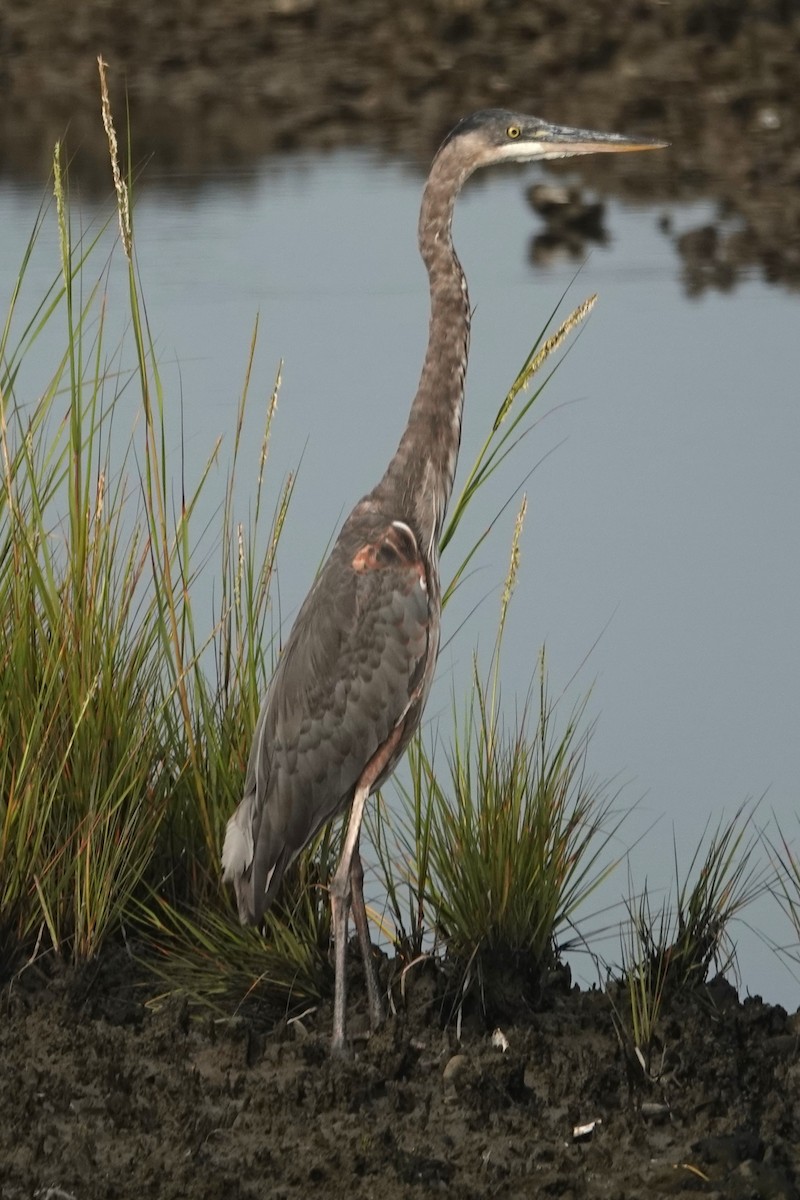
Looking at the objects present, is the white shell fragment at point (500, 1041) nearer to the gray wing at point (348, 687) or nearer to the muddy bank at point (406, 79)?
the gray wing at point (348, 687)

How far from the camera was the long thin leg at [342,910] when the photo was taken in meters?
3.91

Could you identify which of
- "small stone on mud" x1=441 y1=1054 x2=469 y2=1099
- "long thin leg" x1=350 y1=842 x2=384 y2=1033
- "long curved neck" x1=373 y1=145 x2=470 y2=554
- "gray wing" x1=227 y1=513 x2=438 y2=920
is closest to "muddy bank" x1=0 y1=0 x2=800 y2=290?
"long curved neck" x1=373 y1=145 x2=470 y2=554

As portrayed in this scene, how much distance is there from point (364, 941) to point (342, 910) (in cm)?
16

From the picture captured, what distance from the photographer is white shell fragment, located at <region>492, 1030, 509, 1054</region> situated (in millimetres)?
3943

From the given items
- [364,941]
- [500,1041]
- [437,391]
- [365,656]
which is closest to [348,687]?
[365,656]

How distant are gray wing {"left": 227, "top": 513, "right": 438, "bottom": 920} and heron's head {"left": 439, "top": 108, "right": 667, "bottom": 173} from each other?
879mm

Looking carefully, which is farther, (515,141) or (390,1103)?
(515,141)

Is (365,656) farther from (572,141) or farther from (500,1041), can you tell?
(572,141)

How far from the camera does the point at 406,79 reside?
15867 mm

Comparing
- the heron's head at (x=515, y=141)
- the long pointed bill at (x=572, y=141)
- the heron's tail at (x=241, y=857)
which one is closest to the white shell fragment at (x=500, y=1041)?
the heron's tail at (x=241, y=857)

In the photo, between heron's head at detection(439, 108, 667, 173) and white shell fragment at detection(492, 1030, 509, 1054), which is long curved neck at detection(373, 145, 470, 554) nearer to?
heron's head at detection(439, 108, 667, 173)

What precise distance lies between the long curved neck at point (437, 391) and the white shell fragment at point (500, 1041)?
1069 millimetres

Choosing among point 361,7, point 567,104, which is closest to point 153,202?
point 567,104

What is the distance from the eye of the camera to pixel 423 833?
418 cm
